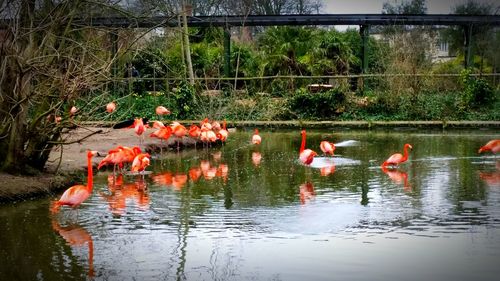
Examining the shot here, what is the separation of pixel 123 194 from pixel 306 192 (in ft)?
7.92

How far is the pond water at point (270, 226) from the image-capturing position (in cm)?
609

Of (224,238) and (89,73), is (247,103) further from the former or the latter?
(224,238)

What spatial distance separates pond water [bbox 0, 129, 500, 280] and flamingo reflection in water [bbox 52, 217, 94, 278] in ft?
0.07

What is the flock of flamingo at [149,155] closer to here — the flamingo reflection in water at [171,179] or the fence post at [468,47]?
the flamingo reflection in water at [171,179]

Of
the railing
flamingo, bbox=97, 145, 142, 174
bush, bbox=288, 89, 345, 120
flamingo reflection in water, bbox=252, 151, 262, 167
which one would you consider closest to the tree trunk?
flamingo, bbox=97, 145, 142, 174

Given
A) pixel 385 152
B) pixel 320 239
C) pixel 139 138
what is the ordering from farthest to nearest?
pixel 139 138
pixel 385 152
pixel 320 239

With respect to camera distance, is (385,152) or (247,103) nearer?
(385,152)

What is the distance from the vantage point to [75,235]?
7.34m

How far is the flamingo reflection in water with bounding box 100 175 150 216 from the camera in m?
8.78

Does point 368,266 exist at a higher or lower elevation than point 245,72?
lower

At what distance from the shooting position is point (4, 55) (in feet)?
31.1

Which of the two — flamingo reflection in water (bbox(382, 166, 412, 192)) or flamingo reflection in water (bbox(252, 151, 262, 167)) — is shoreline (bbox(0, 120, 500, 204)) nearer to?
flamingo reflection in water (bbox(252, 151, 262, 167))

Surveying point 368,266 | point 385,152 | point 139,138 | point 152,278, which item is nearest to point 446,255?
point 368,266

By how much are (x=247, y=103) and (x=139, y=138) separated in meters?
7.29
